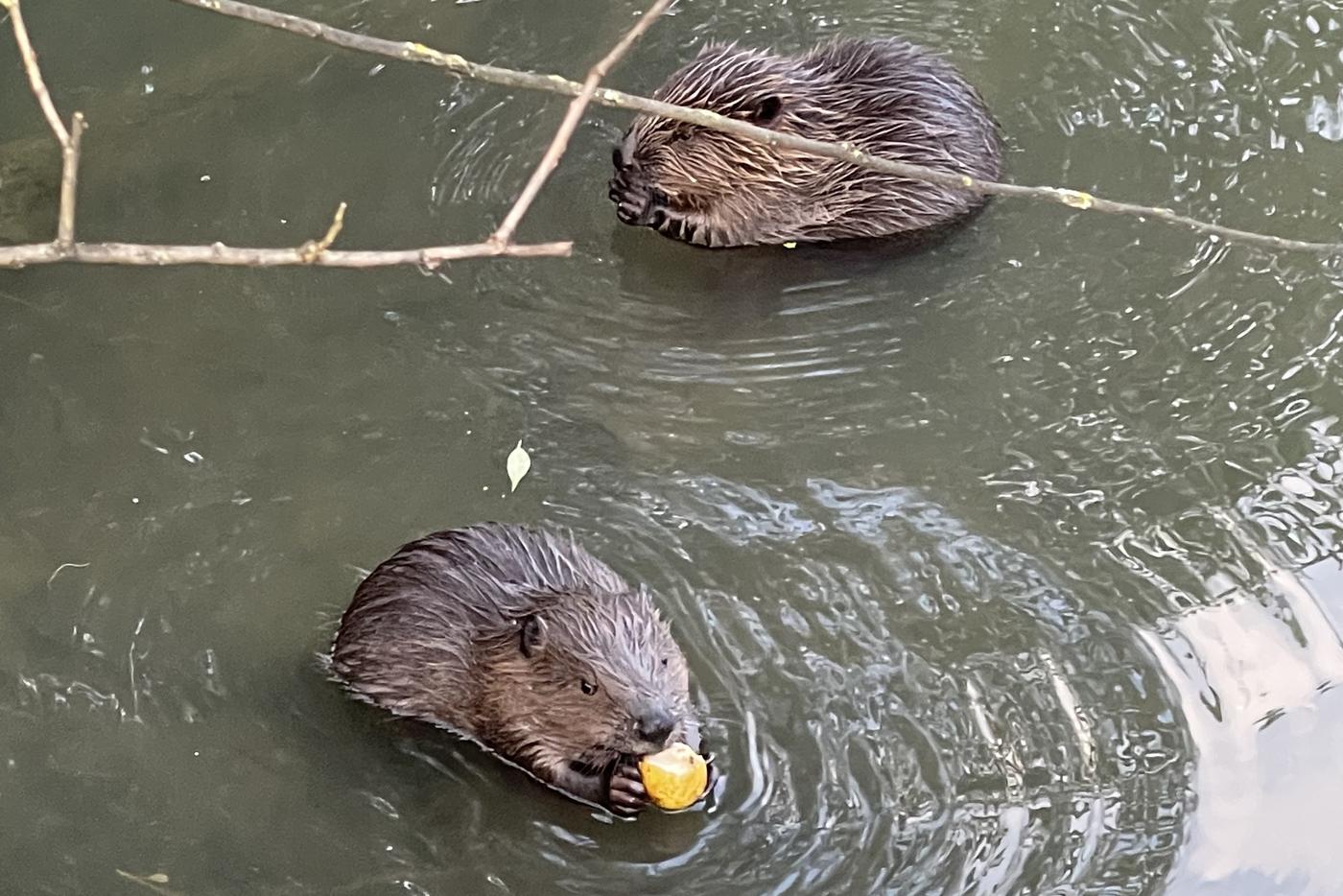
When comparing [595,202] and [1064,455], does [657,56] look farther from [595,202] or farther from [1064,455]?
[1064,455]

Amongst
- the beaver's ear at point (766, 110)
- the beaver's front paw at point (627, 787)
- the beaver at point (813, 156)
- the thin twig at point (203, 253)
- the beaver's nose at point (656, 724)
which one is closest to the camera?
the thin twig at point (203, 253)

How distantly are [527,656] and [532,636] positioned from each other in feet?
0.18

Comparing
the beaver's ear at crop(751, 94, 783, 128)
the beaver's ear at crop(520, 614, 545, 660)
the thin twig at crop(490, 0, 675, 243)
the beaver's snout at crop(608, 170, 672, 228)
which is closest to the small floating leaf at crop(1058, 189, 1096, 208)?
the thin twig at crop(490, 0, 675, 243)

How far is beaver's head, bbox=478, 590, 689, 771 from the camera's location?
2.62 m

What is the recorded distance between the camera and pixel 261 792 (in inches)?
111

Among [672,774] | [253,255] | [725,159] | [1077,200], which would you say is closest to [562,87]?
[253,255]

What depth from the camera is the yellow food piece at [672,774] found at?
2.64m

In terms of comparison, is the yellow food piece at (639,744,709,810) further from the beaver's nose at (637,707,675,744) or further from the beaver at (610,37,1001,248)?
the beaver at (610,37,1001,248)

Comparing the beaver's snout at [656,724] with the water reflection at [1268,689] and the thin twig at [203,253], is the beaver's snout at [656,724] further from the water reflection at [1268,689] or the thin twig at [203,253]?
the thin twig at [203,253]

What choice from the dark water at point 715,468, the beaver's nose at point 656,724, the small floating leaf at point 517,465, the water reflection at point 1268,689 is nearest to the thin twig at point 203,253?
the beaver's nose at point 656,724

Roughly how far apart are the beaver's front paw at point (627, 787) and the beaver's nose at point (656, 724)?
0.14 meters

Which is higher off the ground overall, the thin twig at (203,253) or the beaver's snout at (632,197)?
the thin twig at (203,253)

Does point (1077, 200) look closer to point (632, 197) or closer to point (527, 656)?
point (527, 656)

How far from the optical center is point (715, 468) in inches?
135
